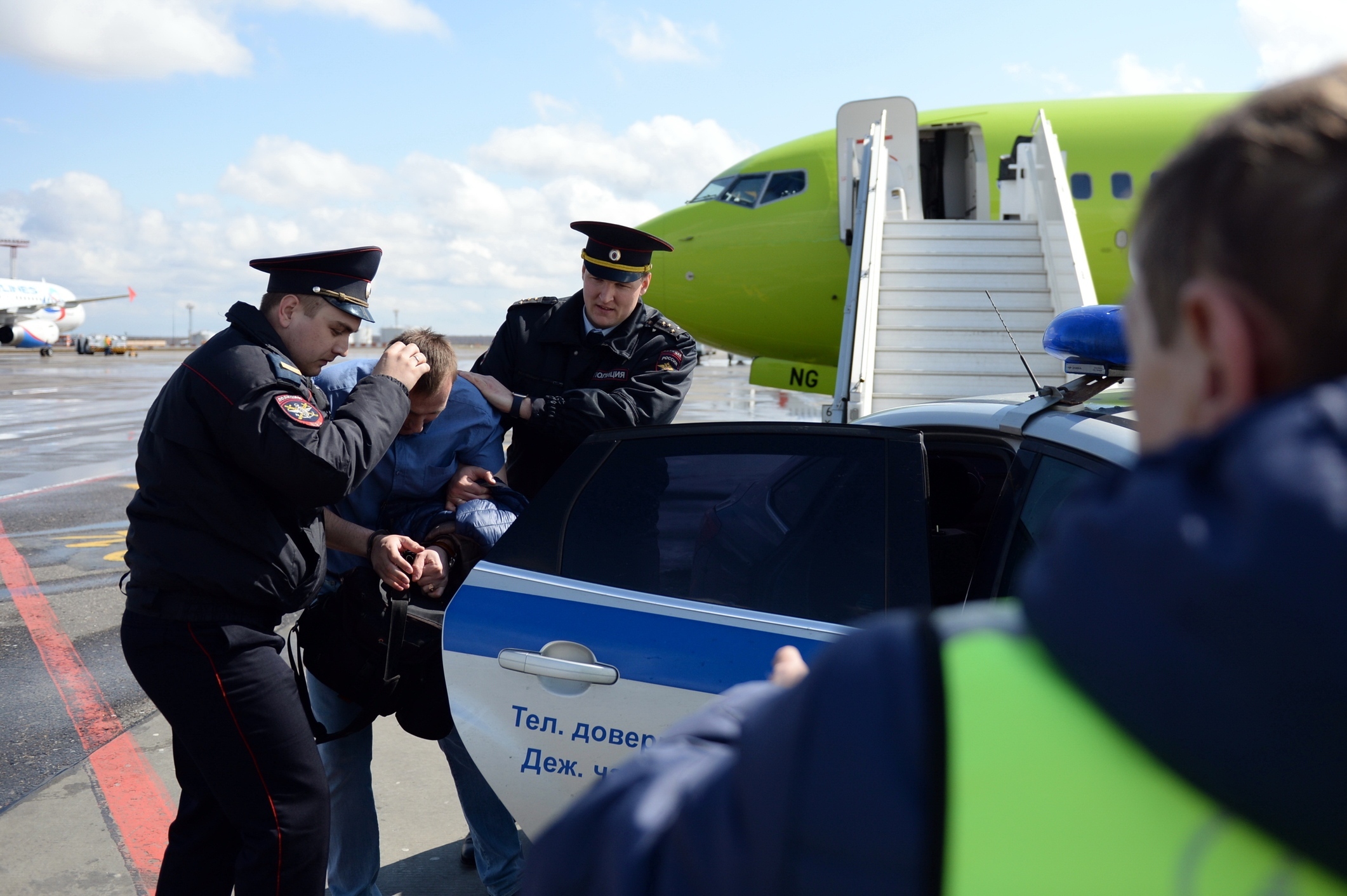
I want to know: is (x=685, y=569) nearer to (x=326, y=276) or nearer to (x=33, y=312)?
(x=326, y=276)

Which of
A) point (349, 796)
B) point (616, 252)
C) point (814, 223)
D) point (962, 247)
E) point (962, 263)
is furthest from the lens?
point (814, 223)

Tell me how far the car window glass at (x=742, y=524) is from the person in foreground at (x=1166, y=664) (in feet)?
5.12

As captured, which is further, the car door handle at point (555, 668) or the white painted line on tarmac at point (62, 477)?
the white painted line on tarmac at point (62, 477)

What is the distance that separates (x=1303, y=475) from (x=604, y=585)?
1831mm

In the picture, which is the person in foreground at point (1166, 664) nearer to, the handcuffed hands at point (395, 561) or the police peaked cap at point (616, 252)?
the handcuffed hands at point (395, 561)

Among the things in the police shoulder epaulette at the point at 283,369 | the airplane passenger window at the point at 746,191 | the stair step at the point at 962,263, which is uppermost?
the airplane passenger window at the point at 746,191

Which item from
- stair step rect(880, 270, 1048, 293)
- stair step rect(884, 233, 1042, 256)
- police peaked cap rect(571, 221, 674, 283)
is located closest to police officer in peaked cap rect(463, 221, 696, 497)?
police peaked cap rect(571, 221, 674, 283)

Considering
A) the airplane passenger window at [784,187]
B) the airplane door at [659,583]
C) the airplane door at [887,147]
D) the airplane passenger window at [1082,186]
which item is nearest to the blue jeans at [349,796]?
the airplane door at [659,583]

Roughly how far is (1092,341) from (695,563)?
42.1 inches

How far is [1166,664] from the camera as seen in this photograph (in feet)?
1.71

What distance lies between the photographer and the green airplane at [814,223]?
10.5 m

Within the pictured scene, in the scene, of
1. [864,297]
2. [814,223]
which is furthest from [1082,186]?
[864,297]

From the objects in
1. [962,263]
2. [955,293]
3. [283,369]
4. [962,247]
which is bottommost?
[283,369]

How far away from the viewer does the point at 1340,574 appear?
19.0 inches
